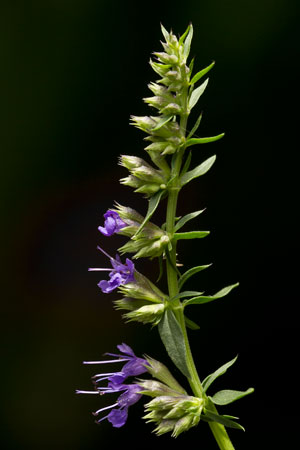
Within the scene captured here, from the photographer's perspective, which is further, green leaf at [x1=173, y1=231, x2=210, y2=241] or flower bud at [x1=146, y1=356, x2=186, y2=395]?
flower bud at [x1=146, y1=356, x2=186, y2=395]

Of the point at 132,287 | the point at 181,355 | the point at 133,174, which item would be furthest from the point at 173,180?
the point at 181,355

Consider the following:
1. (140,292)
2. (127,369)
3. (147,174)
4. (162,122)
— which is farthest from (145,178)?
(127,369)

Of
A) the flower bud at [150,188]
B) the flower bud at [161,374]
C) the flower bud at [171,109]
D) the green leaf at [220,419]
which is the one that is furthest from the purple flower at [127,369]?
the flower bud at [171,109]

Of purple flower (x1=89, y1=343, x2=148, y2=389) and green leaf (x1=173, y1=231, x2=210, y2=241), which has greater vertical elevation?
green leaf (x1=173, y1=231, x2=210, y2=241)

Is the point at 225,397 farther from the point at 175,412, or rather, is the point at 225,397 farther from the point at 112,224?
the point at 112,224

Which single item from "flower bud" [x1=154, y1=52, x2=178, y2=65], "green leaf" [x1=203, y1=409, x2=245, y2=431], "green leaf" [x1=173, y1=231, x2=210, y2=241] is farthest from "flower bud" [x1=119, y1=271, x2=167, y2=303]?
"flower bud" [x1=154, y1=52, x2=178, y2=65]

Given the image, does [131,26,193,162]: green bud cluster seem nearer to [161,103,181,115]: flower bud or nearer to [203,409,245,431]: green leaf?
[161,103,181,115]: flower bud

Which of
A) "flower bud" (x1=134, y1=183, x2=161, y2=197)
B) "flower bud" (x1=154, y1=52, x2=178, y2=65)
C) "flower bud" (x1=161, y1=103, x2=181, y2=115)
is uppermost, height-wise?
"flower bud" (x1=154, y1=52, x2=178, y2=65)
